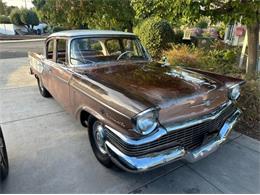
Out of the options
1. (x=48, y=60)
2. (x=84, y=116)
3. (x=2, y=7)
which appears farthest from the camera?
(x=2, y=7)

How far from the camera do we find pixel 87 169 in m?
2.78

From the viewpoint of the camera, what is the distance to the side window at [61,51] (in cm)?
359

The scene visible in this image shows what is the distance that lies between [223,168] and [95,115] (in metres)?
1.66

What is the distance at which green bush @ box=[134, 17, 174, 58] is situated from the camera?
8.28 meters

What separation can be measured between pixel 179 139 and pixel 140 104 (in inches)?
23.1

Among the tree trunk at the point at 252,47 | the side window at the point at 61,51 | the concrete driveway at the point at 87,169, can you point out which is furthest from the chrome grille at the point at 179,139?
the tree trunk at the point at 252,47

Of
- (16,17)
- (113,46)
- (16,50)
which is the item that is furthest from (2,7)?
(113,46)

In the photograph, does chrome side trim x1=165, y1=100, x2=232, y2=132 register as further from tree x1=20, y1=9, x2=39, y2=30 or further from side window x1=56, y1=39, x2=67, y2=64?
tree x1=20, y1=9, x2=39, y2=30

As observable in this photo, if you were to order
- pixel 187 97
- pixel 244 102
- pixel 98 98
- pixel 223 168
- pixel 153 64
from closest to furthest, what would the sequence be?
1. pixel 187 97
2. pixel 98 98
3. pixel 223 168
4. pixel 153 64
5. pixel 244 102

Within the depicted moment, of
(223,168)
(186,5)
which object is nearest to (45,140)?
(223,168)

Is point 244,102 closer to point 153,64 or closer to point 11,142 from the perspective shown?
point 153,64

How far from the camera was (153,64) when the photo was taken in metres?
3.78

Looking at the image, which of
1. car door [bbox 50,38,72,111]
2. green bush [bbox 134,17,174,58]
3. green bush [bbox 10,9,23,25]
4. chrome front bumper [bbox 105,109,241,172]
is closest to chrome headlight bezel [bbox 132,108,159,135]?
chrome front bumper [bbox 105,109,241,172]

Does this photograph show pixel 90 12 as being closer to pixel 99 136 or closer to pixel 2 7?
pixel 99 136
